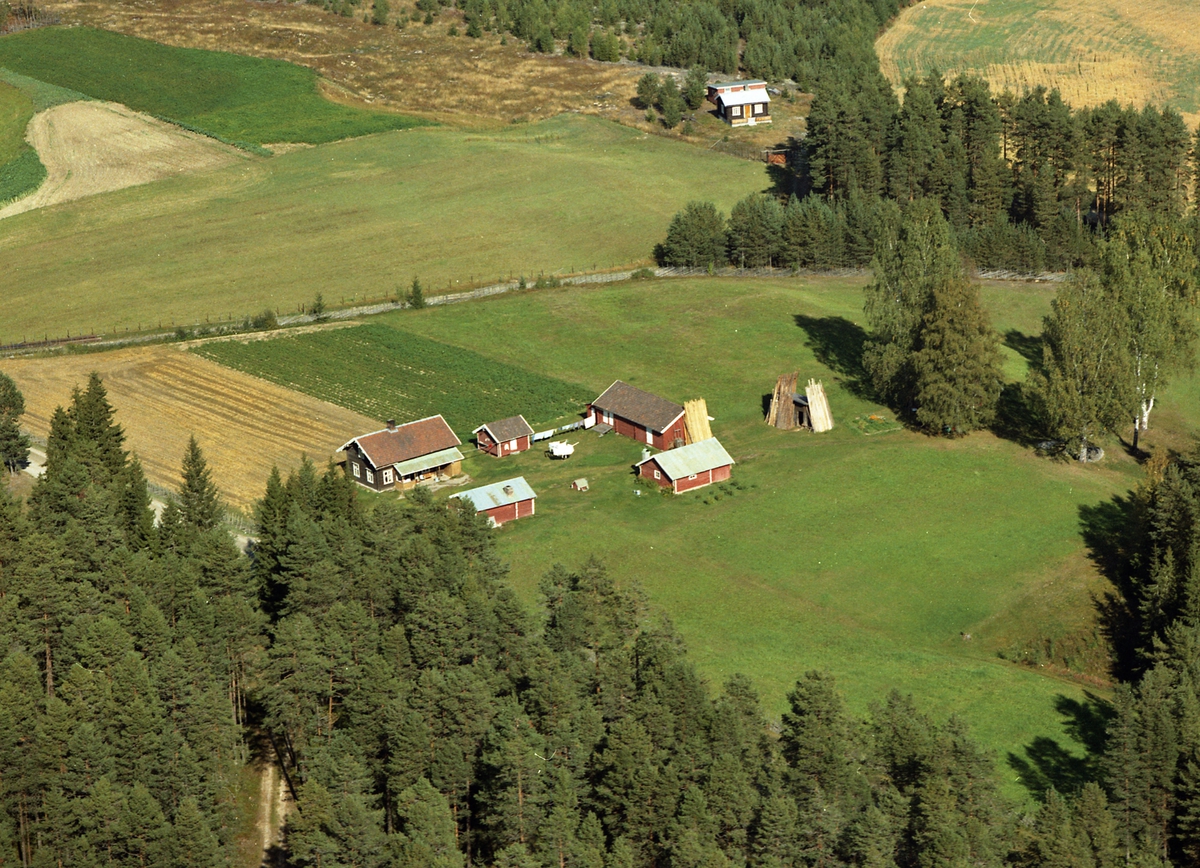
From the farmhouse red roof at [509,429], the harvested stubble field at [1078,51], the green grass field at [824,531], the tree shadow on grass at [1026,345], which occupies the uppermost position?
the harvested stubble field at [1078,51]

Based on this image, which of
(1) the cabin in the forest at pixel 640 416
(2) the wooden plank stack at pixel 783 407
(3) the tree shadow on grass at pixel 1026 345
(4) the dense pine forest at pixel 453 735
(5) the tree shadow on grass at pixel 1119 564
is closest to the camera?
(4) the dense pine forest at pixel 453 735

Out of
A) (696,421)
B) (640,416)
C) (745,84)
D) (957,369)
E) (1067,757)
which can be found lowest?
(1067,757)

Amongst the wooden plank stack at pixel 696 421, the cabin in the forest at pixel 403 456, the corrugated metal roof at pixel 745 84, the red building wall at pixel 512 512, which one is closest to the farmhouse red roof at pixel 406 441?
the cabin in the forest at pixel 403 456

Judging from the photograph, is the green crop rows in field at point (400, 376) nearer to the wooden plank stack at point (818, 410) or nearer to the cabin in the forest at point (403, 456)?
the cabin in the forest at point (403, 456)

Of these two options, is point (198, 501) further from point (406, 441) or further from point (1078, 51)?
point (1078, 51)

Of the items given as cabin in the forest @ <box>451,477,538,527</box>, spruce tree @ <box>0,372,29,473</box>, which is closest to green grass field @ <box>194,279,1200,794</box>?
cabin in the forest @ <box>451,477,538,527</box>

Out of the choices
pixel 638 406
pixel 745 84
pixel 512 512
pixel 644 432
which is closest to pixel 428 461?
pixel 512 512
